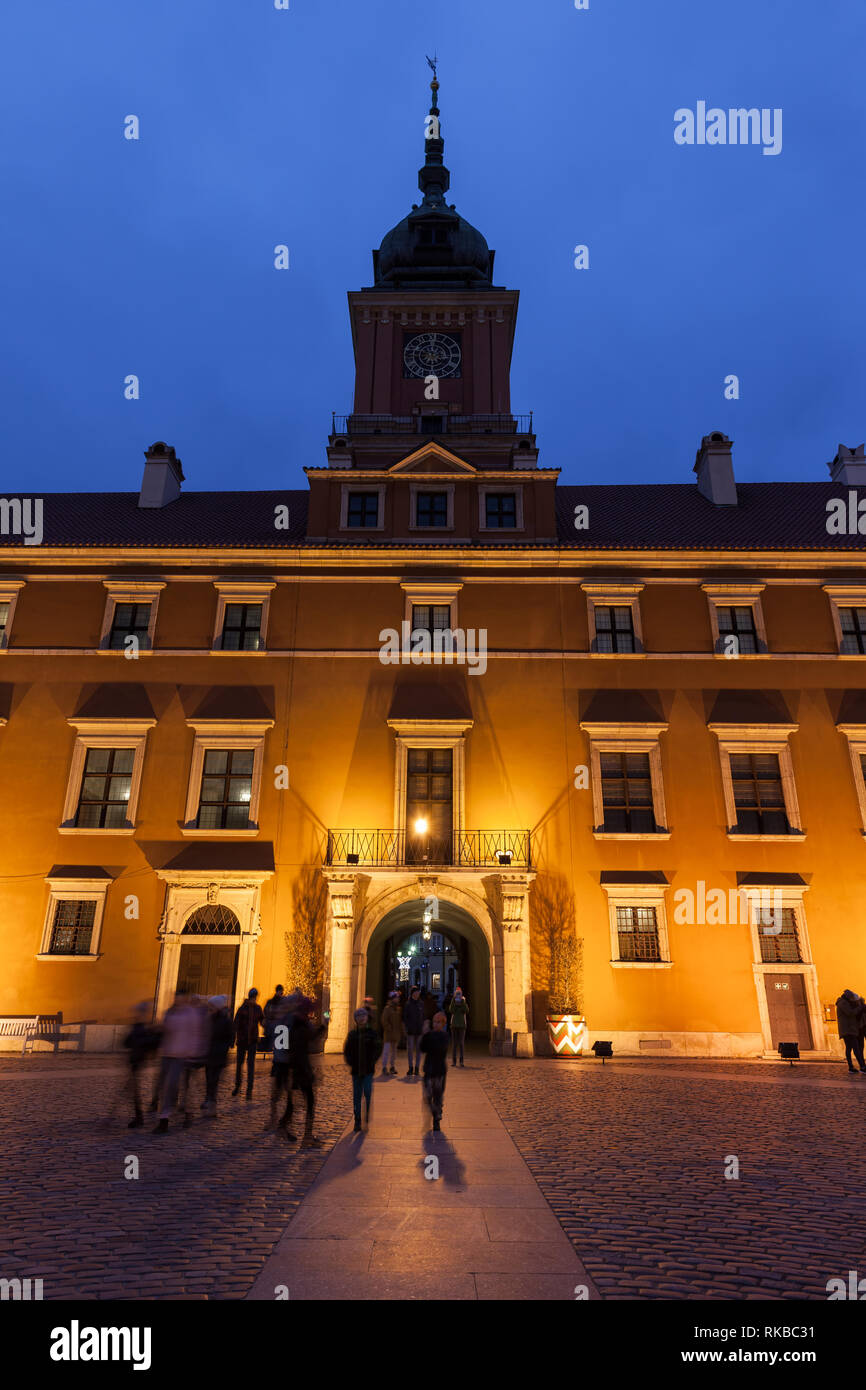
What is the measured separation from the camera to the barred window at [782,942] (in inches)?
810

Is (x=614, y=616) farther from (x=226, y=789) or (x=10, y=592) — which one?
(x=10, y=592)

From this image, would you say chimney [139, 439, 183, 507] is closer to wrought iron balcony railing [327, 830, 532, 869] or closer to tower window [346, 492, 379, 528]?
tower window [346, 492, 379, 528]

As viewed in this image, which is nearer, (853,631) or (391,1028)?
(391,1028)

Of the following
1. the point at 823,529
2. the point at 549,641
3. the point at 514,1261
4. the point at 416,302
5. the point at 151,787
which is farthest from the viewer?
the point at 416,302

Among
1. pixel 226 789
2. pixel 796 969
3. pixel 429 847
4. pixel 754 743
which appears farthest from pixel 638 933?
pixel 226 789

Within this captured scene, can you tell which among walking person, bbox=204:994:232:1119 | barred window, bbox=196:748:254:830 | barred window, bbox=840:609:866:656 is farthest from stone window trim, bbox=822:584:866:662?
walking person, bbox=204:994:232:1119

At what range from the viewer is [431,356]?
3334 centimetres

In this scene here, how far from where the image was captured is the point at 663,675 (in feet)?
76.3

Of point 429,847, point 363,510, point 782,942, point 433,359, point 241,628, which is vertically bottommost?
point 782,942

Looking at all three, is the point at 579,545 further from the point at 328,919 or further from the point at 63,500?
the point at 63,500

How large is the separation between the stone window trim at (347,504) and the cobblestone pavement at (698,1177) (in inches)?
647

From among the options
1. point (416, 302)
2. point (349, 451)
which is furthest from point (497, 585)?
point (416, 302)

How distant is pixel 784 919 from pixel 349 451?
844 inches

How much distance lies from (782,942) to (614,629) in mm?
9803
